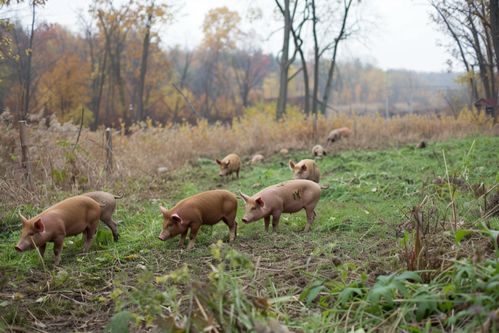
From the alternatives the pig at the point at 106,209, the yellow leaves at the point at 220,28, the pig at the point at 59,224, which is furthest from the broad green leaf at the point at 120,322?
the yellow leaves at the point at 220,28

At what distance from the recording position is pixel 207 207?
5672mm

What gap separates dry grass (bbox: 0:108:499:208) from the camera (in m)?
8.62

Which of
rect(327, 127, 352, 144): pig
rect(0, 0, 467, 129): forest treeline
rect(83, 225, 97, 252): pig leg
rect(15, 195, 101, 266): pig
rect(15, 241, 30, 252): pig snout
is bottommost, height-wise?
rect(83, 225, 97, 252): pig leg

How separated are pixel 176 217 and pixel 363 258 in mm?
2116

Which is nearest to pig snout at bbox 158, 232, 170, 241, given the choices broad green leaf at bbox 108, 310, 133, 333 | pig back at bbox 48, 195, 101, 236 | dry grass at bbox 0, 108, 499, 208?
pig back at bbox 48, 195, 101, 236

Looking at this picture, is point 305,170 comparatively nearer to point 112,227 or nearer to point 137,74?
point 112,227

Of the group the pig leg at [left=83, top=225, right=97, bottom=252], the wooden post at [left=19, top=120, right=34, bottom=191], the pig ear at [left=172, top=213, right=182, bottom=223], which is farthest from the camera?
the wooden post at [left=19, top=120, right=34, bottom=191]

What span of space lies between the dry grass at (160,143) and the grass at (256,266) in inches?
29.6

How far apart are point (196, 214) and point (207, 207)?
7.1 inches

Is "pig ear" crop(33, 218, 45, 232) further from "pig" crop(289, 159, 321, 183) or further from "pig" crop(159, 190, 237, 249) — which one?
"pig" crop(289, 159, 321, 183)

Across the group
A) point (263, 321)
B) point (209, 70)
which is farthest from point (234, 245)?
point (209, 70)

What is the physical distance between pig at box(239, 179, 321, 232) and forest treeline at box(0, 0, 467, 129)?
1012 cm

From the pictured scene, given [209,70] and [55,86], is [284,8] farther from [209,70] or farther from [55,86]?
[209,70]

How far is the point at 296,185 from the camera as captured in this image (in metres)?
6.30
